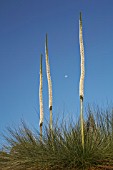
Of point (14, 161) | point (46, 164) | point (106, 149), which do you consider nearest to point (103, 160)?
point (106, 149)

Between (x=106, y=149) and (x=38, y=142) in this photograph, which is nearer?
(x=106, y=149)

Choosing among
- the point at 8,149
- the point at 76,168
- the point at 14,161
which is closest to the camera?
the point at 76,168

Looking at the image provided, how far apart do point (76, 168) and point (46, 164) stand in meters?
0.76

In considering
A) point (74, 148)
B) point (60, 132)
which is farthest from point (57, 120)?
point (74, 148)

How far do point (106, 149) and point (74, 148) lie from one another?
0.82 meters

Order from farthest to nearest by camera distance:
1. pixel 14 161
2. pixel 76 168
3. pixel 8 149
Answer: pixel 8 149 < pixel 14 161 < pixel 76 168

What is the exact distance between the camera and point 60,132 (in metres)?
11.6

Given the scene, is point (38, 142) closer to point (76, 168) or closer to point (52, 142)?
point (52, 142)

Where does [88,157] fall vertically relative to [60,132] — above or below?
below

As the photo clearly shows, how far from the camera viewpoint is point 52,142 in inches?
448

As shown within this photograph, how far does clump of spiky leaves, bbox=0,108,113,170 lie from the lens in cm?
1078

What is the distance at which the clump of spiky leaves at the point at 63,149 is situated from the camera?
10.8 meters

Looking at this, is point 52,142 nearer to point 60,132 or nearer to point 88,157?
point 60,132

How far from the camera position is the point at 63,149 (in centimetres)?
1102
